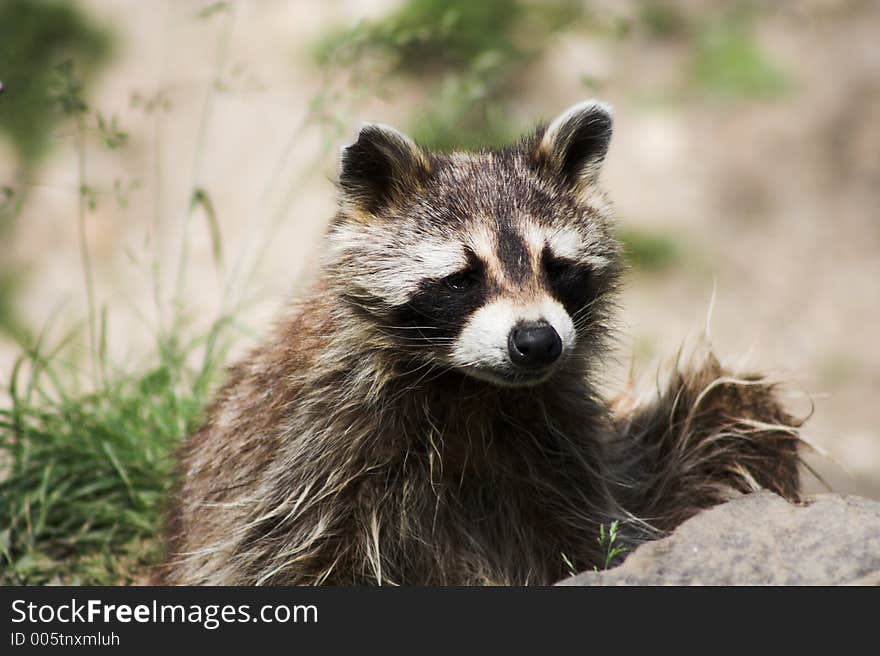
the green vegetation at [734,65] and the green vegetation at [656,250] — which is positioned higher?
the green vegetation at [734,65]

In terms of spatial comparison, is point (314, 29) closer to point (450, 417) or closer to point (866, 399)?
point (866, 399)

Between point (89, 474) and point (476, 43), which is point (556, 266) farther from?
point (476, 43)

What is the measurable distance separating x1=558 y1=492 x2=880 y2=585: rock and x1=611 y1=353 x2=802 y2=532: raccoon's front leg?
987mm

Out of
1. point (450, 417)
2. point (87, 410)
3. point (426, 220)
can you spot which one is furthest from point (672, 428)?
point (87, 410)

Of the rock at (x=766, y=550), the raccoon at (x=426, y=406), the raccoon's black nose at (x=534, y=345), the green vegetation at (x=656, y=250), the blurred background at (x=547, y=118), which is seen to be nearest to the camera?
the rock at (x=766, y=550)

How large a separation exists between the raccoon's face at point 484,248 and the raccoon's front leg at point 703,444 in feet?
2.60

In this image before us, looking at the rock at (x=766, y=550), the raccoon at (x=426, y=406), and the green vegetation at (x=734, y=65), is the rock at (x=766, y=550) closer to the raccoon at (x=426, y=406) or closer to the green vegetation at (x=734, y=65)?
the raccoon at (x=426, y=406)

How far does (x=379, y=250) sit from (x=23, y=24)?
704 cm

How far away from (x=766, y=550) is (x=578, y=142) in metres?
1.73

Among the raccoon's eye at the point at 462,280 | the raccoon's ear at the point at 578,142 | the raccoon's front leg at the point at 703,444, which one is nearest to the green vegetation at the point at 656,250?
the raccoon's front leg at the point at 703,444

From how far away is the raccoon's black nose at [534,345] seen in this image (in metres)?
3.69

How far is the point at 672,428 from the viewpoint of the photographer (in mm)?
4977

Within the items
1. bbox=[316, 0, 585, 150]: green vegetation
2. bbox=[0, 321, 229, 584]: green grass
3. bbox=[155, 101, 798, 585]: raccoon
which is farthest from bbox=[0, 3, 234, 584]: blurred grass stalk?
bbox=[316, 0, 585, 150]: green vegetation

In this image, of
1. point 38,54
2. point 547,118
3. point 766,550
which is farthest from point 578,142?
point 38,54
